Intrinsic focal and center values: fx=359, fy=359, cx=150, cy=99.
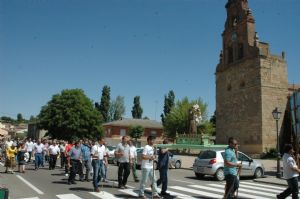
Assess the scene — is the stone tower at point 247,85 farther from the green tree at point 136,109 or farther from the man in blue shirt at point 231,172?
the green tree at point 136,109

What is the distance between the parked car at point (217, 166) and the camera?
17156mm

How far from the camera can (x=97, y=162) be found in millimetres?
12797

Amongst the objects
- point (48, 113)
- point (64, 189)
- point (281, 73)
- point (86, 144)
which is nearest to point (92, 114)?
point (48, 113)

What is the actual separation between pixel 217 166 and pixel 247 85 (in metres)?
27.4

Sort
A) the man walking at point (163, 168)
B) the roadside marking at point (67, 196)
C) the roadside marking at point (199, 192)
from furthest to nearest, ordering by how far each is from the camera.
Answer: the roadside marking at point (199, 192), the man walking at point (163, 168), the roadside marking at point (67, 196)

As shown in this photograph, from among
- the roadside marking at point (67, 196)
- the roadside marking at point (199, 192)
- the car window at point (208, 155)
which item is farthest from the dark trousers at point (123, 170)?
the car window at point (208, 155)

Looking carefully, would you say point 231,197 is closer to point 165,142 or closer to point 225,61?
point 165,142

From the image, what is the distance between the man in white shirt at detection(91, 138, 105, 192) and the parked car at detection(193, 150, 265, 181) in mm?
5756

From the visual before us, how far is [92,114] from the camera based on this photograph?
2180 inches

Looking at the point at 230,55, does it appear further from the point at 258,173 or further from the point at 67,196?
the point at 67,196

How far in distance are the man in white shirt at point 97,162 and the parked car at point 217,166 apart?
18.9 ft

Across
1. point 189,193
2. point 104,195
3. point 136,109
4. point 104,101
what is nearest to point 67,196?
point 104,195

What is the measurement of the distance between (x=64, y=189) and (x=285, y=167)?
735 cm

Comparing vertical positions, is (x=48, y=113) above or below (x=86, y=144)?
above
